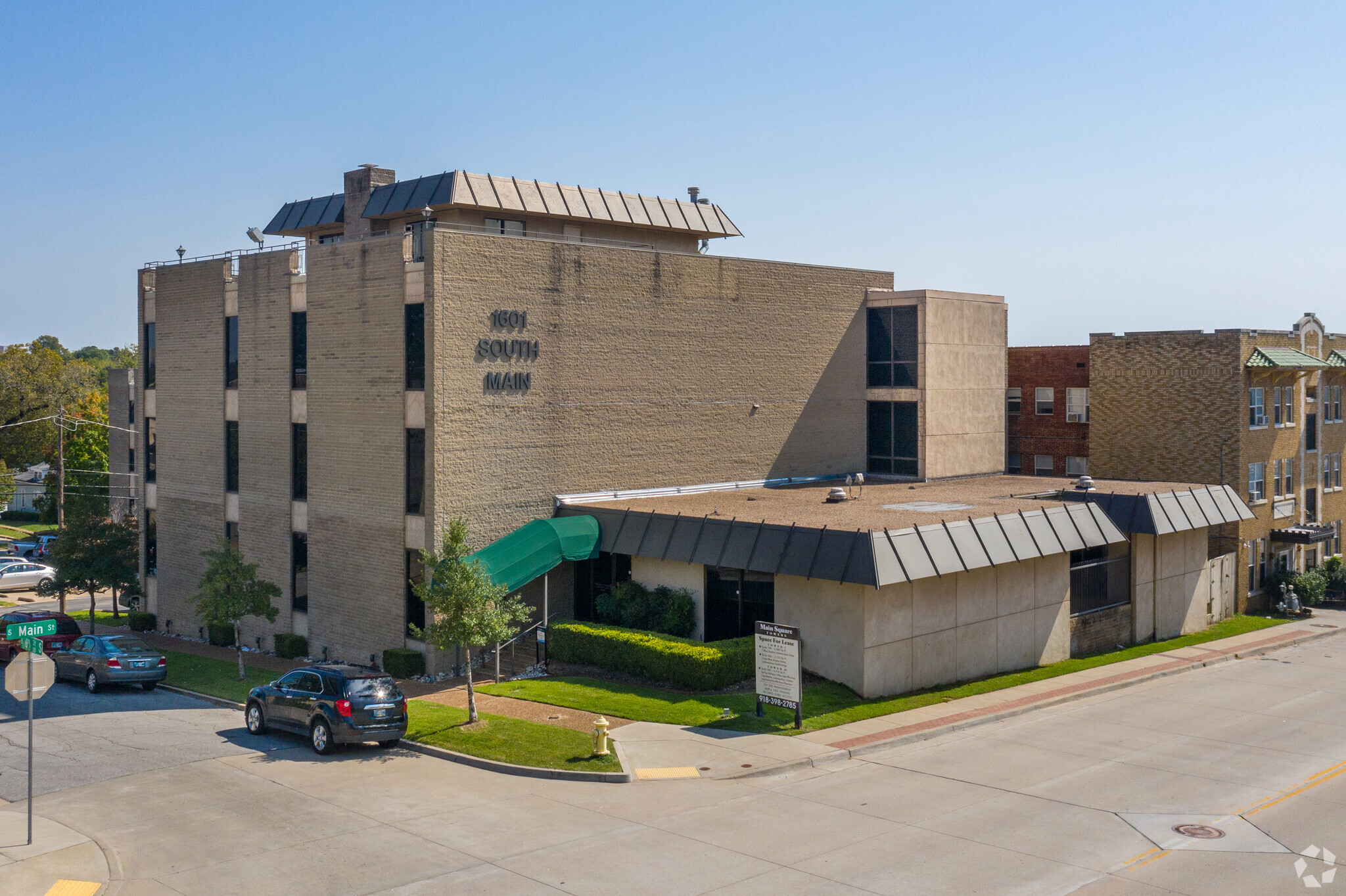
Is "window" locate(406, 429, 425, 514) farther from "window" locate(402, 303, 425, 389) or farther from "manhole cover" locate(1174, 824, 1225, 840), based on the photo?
"manhole cover" locate(1174, 824, 1225, 840)

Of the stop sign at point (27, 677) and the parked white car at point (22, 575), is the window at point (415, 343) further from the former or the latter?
the parked white car at point (22, 575)

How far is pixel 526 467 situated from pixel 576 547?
2.89 metres

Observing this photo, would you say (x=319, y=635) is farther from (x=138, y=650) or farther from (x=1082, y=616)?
(x=1082, y=616)

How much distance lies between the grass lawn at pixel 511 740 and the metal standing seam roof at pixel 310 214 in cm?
2292

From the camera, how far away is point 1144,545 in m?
37.8

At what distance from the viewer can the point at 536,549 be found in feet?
105

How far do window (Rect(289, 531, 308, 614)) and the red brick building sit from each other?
29.8m

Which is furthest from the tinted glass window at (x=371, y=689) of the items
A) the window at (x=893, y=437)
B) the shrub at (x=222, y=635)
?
the window at (x=893, y=437)

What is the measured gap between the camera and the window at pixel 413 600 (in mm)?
32281

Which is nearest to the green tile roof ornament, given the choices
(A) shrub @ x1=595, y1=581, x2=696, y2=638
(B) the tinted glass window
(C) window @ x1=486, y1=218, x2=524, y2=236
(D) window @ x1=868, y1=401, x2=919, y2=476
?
(D) window @ x1=868, y1=401, x2=919, y2=476

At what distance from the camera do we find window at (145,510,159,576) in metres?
44.0

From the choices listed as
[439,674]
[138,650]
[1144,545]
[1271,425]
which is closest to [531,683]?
[439,674]

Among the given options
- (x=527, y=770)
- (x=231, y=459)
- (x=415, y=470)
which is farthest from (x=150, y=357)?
(x=527, y=770)

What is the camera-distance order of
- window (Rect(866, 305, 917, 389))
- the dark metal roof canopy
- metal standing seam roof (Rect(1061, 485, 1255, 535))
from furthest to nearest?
the dark metal roof canopy, window (Rect(866, 305, 917, 389)), metal standing seam roof (Rect(1061, 485, 1255, 535))
